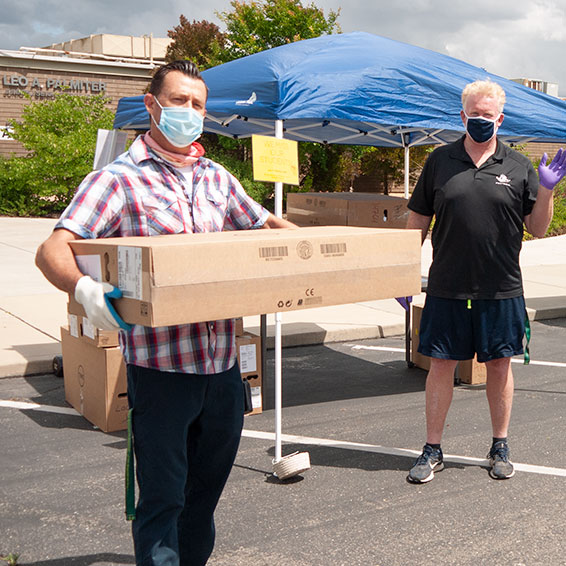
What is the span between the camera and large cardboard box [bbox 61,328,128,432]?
5.02 meters

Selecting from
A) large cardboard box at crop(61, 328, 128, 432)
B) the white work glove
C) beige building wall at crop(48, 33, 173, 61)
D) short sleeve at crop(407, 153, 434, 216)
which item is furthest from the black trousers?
beige building wall at crop(48, 33, 173, 61)

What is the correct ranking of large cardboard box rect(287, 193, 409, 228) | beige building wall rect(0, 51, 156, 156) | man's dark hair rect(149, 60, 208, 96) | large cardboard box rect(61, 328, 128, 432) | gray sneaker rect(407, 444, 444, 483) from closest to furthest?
man's dark hair rect(149, 60, 208, 96), gray sneaker rect(407, 444, 444, 483), large cardboard box rect(61, 328, 128, 432), large cardboard box rect(287, 193, 409, 228), beige building wall rect(0, 51, 156, 156)

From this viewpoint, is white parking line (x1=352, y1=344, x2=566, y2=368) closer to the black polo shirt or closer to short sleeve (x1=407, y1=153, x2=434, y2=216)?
the black polo shirt

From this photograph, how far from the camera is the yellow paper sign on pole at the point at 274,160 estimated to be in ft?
14.4

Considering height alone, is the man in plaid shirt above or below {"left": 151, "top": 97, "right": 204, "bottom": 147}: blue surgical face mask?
below

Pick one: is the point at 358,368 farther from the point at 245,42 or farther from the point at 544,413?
the point at 245,42

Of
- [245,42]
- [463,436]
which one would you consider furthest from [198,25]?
[463,436]

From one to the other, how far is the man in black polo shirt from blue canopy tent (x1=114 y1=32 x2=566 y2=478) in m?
0.94

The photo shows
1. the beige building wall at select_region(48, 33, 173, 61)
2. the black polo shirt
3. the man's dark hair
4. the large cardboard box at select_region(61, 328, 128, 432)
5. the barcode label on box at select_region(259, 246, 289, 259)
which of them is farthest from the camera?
the beige building wall at select_region(48, 33, 173, 61)

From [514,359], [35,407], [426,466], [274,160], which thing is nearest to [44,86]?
[514,359]

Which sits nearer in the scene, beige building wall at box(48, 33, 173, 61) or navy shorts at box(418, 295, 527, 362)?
navy shorts at box(418, 295, 527, 362)

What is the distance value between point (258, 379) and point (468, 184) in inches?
90.8

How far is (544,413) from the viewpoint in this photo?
5625 millimetres

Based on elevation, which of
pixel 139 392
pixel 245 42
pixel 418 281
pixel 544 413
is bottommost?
pixel 544 413
